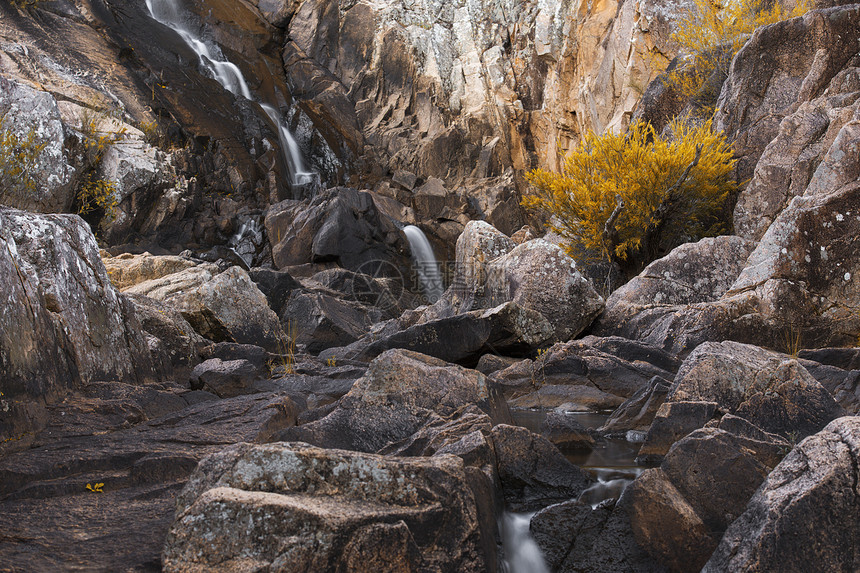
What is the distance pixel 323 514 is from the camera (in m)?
2.29

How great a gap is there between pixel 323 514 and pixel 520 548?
4.45 feet

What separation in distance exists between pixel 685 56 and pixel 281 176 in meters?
15.2

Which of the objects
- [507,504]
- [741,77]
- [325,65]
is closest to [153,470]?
[507,504]

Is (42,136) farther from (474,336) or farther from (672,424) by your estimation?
(672,424)

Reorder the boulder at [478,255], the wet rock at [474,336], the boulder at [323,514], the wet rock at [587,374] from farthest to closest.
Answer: the boulder at [478,255]
the wet rock at [474,336]
the wet rock at [587,374]
the boulder at [323,514]

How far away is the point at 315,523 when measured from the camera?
2264mm

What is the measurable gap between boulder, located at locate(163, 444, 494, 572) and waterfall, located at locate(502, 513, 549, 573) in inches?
24.9

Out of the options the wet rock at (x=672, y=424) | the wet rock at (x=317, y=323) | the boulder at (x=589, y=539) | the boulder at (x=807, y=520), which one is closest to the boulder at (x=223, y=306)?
the wet rock at (x=317, y=323)

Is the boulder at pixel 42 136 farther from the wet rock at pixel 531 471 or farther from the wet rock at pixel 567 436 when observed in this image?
the wet rock at pixel 531 471

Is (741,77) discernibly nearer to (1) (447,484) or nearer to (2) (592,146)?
(2) (592,146)

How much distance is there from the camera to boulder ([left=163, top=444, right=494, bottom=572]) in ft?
7.29

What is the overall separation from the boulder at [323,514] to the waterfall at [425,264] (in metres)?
17.4

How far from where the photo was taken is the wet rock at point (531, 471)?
3.71 metres

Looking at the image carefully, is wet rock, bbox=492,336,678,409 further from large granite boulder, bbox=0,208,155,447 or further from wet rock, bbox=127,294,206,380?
large granite boulder, bbox=0,208,155,447
